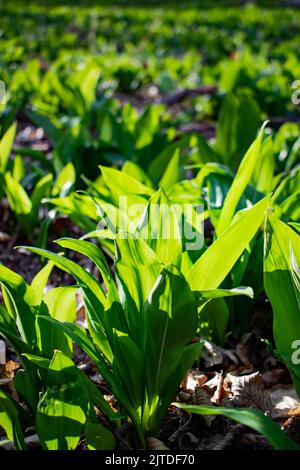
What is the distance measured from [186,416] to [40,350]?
0.50 meters

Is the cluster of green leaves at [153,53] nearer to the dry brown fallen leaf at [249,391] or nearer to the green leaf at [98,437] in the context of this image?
the dry brown fallen leaf at [249,391]

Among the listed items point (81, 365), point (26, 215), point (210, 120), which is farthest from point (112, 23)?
point (81, 365)

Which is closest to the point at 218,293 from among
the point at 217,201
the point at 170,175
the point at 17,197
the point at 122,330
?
the point at 122,330

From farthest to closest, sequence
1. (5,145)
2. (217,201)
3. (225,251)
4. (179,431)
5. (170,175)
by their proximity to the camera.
A: 1. (5,145)
2. (170,175)
3. (217,201)
4. (179,431)
5. (225,251)

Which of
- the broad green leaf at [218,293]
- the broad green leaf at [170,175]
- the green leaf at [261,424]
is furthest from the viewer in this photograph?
the broad green leaf at [170,175]

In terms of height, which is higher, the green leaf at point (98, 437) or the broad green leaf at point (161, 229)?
the broad green leaf at point (161, 229)

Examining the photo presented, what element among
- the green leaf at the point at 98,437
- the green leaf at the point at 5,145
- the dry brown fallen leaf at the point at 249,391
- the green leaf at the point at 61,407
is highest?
the green leaf at the point at 5,145

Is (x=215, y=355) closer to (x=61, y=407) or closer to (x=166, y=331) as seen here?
(x=166, y=331)

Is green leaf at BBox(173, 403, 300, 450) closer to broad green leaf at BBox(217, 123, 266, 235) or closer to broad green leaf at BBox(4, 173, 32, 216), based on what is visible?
broad green leaf at BBox(217, 123, 266, 235)

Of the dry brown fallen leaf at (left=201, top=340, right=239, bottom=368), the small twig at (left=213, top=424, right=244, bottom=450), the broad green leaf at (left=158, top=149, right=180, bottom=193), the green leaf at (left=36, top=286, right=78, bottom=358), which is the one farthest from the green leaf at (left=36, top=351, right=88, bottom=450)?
the broad green leaf at (left=158, top=149, right=180, bottom=193)

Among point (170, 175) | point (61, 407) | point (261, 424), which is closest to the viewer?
point (261, 424)

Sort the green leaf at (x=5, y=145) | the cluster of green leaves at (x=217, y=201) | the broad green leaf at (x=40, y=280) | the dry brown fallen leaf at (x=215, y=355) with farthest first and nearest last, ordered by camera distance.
Answer: the green leaf at (x=5, y=145), the dry brown fallen leaf at (x=215, y=355), the cluster of green leaves at (x=217, y=201), the broad green leaf at (x=40, y=280)

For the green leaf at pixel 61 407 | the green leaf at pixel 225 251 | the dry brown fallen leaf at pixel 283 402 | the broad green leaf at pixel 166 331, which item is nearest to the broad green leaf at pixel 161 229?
the green leaf at pixel 225 251


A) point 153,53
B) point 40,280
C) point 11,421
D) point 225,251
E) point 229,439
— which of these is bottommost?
point 229,439
